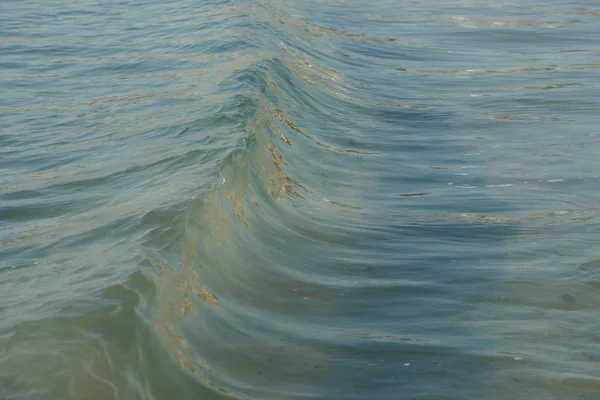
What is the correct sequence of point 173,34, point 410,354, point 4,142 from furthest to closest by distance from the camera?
1. point 173,34
2. point 4,142
3. point 410,354

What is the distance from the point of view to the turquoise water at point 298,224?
390cm

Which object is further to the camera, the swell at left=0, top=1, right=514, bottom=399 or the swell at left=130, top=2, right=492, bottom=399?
the swell at left=130, top=2, right=492, bottom=399

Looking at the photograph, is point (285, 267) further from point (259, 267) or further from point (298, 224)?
point (298, 224)

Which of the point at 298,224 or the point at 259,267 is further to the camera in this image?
the point at 298,224

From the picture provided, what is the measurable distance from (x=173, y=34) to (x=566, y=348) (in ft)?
33.3

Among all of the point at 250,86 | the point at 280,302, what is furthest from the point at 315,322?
the point at 250,86

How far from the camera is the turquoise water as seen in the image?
390cm

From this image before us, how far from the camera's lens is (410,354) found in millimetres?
4047

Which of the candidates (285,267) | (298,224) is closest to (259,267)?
(285,267)

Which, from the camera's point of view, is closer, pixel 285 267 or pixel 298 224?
pixel 285 267

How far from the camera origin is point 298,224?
5742 mm

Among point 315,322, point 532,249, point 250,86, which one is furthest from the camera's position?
point 250,86

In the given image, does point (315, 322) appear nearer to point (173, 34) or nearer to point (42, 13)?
point (173, 34)

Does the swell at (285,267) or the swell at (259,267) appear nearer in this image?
the swell at (259,267)
